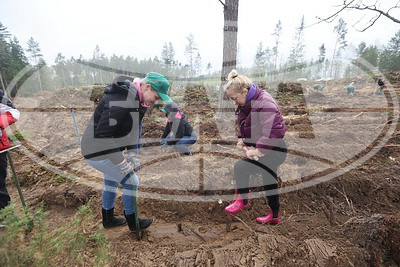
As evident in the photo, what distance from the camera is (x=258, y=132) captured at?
7.30 feet

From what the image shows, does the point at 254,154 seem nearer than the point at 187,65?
Yes

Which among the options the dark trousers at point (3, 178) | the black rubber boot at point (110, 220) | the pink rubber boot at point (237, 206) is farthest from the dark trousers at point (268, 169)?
the dark trousers at point (3, 178)

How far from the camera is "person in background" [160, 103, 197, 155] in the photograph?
4.08 m

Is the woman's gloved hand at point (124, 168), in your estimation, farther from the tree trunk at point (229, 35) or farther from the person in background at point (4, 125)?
the tree trunk at point (229, 35)

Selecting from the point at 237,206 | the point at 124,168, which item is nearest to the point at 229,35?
the point at 237,206

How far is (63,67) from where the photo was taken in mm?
46000

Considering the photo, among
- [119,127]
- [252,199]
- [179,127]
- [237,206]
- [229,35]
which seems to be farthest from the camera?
[229,35]

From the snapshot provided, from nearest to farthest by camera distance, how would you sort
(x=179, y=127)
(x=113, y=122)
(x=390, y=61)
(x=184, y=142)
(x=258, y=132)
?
1. (x=113, y=122)
2. (x=258, y=132)
3. (x=179, y=127)
4. (x=184, y=142)
5. (x=390, y=61)

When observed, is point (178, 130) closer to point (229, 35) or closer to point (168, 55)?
point (229, 35)

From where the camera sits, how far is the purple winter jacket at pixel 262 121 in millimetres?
1984

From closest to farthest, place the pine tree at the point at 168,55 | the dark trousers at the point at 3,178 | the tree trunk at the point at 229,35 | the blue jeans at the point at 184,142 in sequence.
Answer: the dark trousers at the point at 3,178 < the blue jeans at the point at 184,142 < the tree trunk at the point at 229,35 < the pine tree at the point at 168,55

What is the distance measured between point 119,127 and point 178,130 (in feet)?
7.53

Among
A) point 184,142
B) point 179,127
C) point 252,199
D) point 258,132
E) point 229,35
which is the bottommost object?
point 252,199

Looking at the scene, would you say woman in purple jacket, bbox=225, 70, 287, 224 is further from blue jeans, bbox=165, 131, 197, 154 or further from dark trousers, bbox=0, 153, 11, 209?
dark trousers, bbox=0, 153, 11, 209
